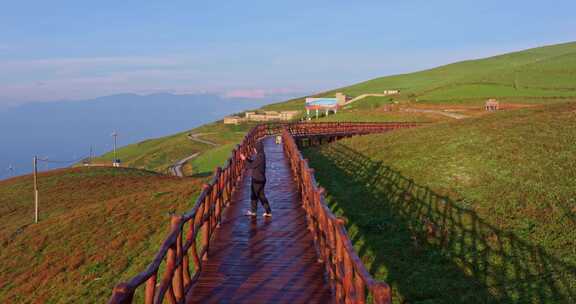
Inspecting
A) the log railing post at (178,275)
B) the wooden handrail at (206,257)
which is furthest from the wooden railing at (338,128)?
the log railing post at (178,275)

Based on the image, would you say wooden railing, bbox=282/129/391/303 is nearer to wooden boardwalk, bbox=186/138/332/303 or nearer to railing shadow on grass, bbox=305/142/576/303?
wooden boardwalk, bbox=186/138/332/303

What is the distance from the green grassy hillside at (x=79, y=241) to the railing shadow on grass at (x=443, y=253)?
27.8ft

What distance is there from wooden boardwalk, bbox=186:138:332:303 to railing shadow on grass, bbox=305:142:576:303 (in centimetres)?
231

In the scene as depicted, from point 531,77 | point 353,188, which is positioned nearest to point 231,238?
point 353,188

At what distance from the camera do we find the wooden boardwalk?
8.40 meters

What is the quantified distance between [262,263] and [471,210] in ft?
30.7

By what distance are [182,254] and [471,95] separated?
281 feet

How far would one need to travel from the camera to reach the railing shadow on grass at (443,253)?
10875 mm

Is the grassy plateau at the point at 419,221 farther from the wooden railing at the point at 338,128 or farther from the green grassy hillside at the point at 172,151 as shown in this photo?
the green grassy hillside at the point at 172,151

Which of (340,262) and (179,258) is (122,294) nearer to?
(179,258)

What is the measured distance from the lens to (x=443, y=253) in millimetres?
13484

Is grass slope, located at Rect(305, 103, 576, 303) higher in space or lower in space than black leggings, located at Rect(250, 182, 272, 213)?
lower

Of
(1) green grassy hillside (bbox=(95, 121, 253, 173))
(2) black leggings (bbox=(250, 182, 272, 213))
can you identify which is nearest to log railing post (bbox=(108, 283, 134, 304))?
(2) black leggings (bbox=(250, 182, 272, 213))

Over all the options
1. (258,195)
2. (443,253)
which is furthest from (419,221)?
(258,195)
